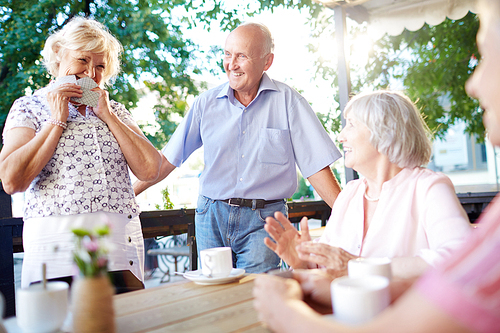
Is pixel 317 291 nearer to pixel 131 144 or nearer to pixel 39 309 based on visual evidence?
pixel 39 309

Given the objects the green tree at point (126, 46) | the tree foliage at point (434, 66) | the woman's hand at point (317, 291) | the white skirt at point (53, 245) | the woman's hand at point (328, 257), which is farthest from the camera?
the tree foliage at point (434, 66)

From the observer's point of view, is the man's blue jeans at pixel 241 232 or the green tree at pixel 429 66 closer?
the man's blue jeans at pixel 241 232

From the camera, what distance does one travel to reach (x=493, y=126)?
59 centimetres

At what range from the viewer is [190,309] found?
3.44ft

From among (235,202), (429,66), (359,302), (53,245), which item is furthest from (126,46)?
(359,302)

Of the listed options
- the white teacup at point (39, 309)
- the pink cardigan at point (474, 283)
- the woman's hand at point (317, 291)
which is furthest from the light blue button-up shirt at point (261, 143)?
the pink cardigan at point (474, 283)

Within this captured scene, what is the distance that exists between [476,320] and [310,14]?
18.4ft

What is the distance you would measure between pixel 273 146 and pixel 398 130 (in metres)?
0.71

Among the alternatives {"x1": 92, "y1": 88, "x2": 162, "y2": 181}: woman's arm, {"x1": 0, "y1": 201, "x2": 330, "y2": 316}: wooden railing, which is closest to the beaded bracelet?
{"x1": 92, "y1": 88, "x2": 162, "y2": 181}: woman's arm

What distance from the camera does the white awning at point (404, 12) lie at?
12.6 ft

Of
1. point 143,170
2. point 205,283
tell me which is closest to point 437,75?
point 143,170

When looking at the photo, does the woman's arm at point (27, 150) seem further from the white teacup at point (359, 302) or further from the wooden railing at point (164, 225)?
the white teacup at point (359, 302)

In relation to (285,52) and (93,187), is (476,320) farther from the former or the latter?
(285,52)

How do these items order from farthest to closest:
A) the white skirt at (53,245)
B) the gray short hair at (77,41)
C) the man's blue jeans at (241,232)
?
1. the man's blue jeans at (241,232)
2. the gray short hair at (77,41)
3. the white skirt at (53,245)
